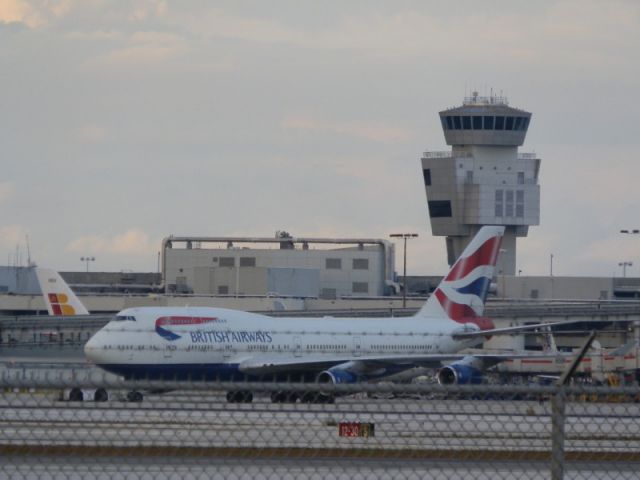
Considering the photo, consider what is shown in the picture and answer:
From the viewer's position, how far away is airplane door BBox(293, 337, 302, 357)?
54.0 meters

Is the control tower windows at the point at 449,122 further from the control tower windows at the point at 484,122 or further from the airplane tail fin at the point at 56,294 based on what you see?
the airplane tail fin at the point at 56,294

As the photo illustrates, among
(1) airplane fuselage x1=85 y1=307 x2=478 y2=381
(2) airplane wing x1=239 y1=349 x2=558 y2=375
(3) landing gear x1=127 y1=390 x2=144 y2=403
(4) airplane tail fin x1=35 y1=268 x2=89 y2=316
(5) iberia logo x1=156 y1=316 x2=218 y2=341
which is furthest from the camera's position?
(4) airplane tail fin x1=35 y1=268 x2=89 y2=316

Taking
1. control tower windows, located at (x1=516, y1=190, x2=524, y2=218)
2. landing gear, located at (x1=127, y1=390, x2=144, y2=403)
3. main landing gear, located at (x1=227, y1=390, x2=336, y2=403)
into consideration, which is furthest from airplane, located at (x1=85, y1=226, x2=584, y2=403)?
control tower windows, located at (x1=516, y1=190, x2=524, y2=218)

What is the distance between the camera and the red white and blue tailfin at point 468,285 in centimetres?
6134

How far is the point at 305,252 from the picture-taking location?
5773 inches

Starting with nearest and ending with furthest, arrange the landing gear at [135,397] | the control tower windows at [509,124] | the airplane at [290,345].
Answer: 1. the landing gear at [135,397]
2. the airplane at [290,345]
3. the control tower windows at [509,124]

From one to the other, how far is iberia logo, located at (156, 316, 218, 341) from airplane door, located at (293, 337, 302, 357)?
14.3 feet

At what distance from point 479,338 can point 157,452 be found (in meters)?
46.7

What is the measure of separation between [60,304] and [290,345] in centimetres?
3428

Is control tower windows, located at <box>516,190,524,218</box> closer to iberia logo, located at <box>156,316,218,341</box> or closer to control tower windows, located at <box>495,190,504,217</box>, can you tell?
control tower windows, located at <box>495,190,504,217</box>

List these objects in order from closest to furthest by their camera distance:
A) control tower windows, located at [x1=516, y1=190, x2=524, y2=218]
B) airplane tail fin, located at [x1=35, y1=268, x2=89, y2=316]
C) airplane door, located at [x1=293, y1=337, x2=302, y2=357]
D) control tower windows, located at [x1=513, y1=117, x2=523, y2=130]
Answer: airplane door, located at [x1=293, y1=337, x2=302, y2=357] < airplane tail fin, located at [x1=35, y1=268, x2=89, y2=316] < control tower windows, located at [x1=513, y1=117, x2=523, y2=130] < control tower windows, located at [x1=516, y1=190, x2=524, y2=218]

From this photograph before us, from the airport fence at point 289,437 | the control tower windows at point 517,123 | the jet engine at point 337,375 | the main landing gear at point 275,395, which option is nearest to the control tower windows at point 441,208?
the control tower windows at point 517,123

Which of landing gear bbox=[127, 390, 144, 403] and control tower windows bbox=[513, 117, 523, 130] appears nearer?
landing gear bbox=[127, 390, 144, 403]

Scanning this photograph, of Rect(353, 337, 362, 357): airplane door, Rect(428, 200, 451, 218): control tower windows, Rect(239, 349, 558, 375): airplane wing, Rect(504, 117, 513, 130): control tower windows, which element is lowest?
Rect(239, 349, 558, 375): airplane wing
